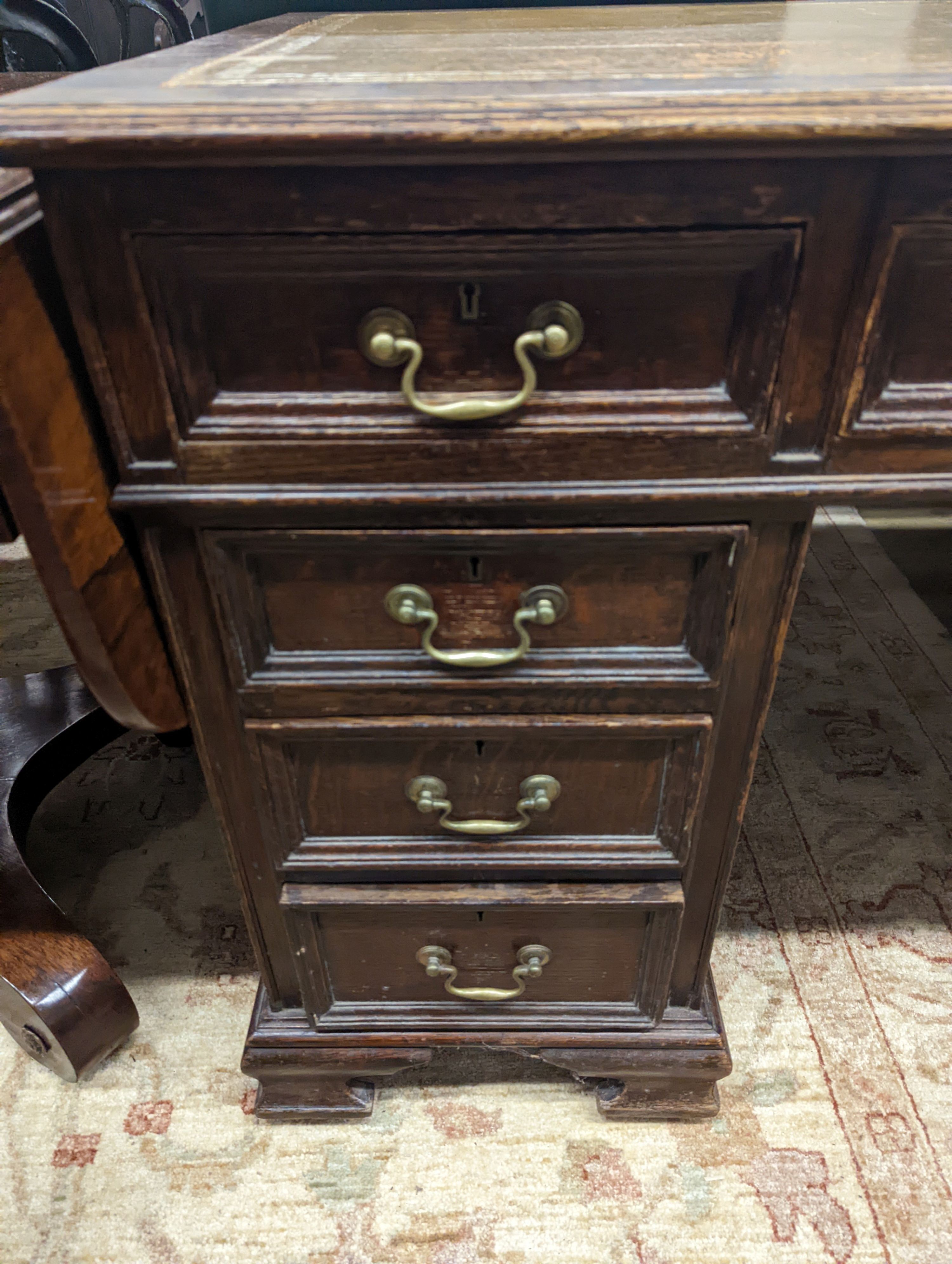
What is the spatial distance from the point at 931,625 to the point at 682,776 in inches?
41.9

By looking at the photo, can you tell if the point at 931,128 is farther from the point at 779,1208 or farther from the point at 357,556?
the point at 779,1208

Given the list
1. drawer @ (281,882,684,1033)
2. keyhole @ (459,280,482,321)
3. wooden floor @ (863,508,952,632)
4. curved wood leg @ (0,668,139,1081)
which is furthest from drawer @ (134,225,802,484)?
wooden floor @ (863,508,952,632)

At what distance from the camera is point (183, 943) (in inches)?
39.6

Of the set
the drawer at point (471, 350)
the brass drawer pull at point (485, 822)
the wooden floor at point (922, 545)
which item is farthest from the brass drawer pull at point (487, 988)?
the wooden floor at point (922, 545)

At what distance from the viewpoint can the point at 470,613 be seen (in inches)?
22.3

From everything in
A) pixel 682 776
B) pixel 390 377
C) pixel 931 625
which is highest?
pixel 390 377

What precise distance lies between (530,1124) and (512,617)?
561 mm

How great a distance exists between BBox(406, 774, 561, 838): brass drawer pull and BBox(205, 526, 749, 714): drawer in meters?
0.07

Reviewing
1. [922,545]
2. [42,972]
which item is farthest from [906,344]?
[922,545]

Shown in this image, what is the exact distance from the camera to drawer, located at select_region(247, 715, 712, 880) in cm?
61

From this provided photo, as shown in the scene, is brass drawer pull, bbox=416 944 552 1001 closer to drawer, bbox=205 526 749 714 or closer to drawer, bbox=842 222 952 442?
drawer, bbox=205 526 749 714

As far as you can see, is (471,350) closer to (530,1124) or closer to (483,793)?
(483,793)

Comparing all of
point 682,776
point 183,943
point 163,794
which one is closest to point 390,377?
point 682,776

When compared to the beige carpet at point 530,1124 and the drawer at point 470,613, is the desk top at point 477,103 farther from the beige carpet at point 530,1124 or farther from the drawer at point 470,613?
the beige carpet at point 530,1124
